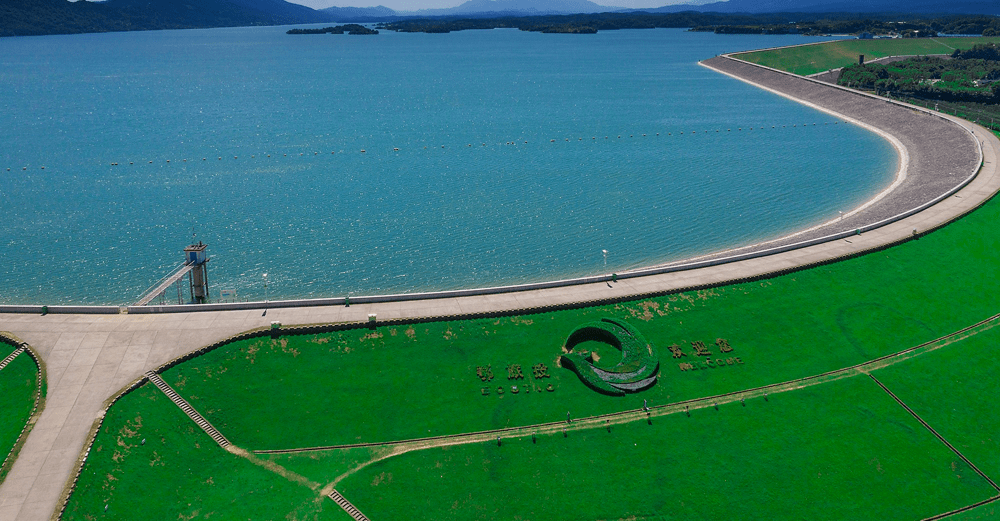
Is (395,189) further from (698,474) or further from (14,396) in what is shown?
(698,474)

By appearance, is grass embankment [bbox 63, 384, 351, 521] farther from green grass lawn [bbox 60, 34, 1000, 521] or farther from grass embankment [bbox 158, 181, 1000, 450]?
grass embankment [bbox 158, 181, 1000, 450]

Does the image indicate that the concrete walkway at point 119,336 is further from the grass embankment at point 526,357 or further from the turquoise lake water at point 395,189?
the turquoise lake water at point 395,189

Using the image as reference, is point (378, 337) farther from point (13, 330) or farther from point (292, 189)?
point (292, 189)

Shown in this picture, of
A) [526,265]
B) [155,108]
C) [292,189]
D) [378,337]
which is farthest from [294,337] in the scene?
[155,108]

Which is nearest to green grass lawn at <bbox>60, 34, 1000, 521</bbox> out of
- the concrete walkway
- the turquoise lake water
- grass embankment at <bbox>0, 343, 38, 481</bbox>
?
the concrete walkway

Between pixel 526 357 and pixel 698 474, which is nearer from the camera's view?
pixel 698 474

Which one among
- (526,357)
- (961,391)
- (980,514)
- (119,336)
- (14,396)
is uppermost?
(119,336)

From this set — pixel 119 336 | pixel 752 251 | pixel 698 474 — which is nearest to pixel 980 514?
pixel 698 474
